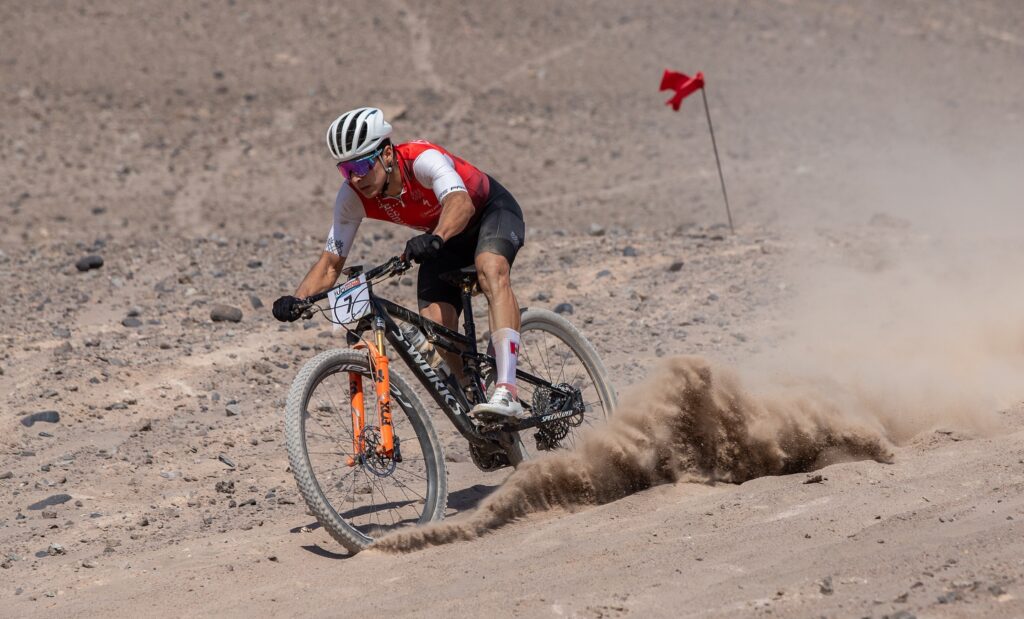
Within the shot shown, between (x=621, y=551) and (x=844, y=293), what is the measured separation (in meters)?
5.19

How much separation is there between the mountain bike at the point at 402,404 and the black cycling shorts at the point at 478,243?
0.62 ft

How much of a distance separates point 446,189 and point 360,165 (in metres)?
0.42

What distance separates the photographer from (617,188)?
651 inches

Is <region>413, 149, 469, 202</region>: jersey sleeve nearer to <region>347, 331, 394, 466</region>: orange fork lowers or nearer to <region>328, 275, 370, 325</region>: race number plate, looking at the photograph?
<region>328, 275, 370, 325</region>: race number plate

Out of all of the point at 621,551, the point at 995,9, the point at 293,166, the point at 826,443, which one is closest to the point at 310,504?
the point at 621,551

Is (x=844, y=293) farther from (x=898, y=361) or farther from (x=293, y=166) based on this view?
(x=293, y=166)

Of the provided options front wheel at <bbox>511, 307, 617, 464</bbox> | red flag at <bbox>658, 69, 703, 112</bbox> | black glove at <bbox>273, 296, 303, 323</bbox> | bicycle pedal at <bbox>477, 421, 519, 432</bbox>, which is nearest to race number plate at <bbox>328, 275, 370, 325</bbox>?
black glove at <bbox>273, 296, 303, 323</bbox>

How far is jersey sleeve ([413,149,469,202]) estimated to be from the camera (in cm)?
563

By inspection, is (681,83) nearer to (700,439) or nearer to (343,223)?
(700,439)

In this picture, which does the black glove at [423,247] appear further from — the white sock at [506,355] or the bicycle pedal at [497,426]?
the bicycle pedal at [497,426]

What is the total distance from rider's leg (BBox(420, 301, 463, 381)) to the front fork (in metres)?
0.55

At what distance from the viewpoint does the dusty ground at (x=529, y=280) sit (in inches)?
193

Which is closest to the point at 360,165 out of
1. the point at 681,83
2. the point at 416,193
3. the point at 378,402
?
the point at 416,193

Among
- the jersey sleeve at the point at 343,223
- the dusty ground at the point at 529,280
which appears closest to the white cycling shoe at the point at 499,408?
the dusty ground at the point at 529,280
